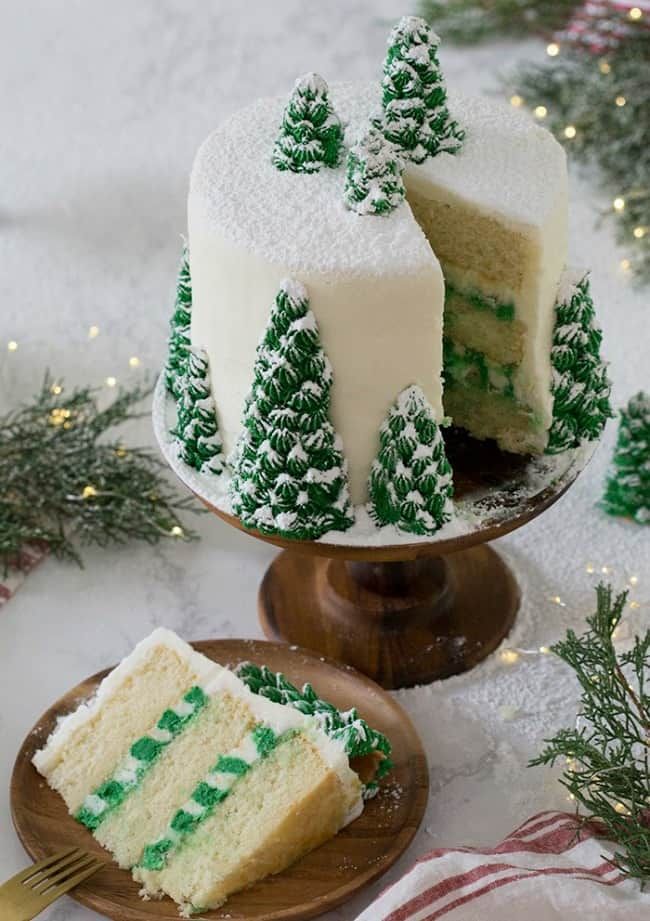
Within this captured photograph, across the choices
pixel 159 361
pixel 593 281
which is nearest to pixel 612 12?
pixel 593 281

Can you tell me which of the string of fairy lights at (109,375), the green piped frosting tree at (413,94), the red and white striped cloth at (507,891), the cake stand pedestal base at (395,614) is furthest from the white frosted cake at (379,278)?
the string of fairy lights at (109,375)

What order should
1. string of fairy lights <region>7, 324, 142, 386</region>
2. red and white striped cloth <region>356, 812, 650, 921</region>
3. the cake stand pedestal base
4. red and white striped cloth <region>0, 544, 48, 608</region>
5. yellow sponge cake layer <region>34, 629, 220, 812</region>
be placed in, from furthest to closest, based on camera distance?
string of fairy lights <region>7, 324, 142, 386</region> < red and white striped cloth <region>0, 544, 48, 608</region> < the cake stand pedestal base < yellow sponge cake layer <region>34, 629, 220, 812</region> < red and white striped cloth <region>356, 812, 650, 921</region>

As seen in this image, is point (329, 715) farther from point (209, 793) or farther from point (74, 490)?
point (74, 490)

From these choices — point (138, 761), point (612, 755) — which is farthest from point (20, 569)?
point (612, 755)

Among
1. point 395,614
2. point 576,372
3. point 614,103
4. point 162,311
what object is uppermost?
point 614,103

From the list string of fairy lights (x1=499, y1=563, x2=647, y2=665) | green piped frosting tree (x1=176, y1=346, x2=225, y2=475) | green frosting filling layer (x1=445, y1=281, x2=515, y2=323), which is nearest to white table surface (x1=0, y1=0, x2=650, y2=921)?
string of fairy lights (x1=499, y1=563, x2=647, y2=665)

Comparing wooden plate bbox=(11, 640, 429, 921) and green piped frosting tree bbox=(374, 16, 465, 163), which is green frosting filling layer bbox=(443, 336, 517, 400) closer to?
green piped frosting tree bbox=(374, 16, 465, 163)

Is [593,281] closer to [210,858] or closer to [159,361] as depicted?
[159,361]
